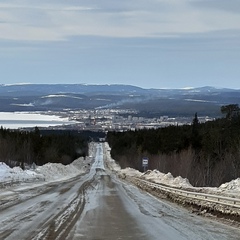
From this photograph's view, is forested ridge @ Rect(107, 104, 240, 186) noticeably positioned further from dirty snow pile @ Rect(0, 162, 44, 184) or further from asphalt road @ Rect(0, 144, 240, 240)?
asphalt road @ Rect(0, 144, 240, 240)

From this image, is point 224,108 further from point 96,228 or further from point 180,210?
point 96,228

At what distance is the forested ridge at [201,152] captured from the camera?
6512 cm

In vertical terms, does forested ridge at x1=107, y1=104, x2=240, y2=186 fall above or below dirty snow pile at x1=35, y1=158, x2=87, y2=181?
above

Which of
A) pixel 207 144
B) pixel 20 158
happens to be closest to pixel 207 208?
pixel 207 144

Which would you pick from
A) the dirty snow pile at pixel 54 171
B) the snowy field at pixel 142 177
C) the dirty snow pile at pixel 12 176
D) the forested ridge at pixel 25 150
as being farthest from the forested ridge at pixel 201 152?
the forested ridge at pixel 25 150

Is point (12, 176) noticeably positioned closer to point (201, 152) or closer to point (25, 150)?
point (201, 152)

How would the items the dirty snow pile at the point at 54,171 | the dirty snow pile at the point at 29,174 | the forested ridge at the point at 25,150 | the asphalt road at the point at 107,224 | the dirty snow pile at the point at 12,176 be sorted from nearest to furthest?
the asphalt road at the point at 107,224 → the dirty snow pile at the point at 12,176 → the dirty snow pile at the point at 29,174 → the dirty snow pile at the point at 54,171 → the forested ridge at the point at 25,150

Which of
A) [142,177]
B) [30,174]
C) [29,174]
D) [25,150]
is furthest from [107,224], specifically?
[25,150]

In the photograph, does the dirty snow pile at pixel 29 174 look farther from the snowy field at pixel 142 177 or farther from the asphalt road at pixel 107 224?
the asphalt road at pixel 107 224

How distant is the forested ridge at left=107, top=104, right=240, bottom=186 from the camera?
65.1 meters

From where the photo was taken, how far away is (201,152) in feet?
301

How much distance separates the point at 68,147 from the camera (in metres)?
169

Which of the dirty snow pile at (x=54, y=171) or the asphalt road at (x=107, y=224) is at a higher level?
the asphalt road at (x=107, y=224)

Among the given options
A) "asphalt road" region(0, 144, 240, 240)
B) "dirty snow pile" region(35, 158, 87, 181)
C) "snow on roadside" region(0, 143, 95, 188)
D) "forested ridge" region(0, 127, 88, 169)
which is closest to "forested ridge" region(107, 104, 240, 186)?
"dirty snow pile" region(35, 158, 87, 181)
